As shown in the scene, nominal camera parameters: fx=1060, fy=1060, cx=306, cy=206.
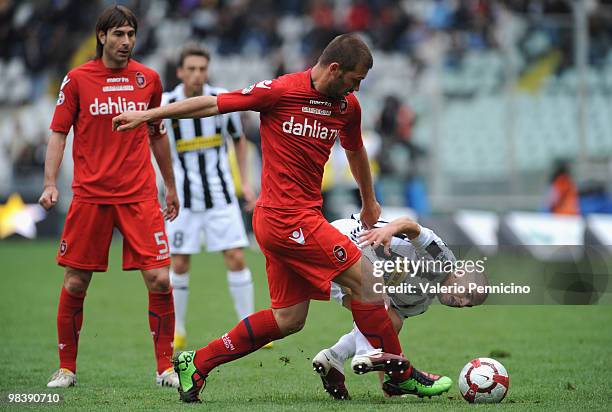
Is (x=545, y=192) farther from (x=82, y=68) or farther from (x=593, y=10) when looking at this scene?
(x=82, y=68)

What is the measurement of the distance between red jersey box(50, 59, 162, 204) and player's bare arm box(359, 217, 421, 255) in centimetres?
180

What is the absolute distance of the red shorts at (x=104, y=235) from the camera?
6863 millimetres

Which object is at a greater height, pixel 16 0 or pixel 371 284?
pixel 16 0

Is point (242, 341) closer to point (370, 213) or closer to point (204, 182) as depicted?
point (370, 213)

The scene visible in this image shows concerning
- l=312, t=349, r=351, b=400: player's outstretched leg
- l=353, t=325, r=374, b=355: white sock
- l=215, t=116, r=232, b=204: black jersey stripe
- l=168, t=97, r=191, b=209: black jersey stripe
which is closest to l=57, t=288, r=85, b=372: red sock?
l=312, t=349, r=351, b=400: player's outstretched leg

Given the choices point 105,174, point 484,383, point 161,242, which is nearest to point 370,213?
point 484,383

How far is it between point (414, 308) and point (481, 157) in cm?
1422

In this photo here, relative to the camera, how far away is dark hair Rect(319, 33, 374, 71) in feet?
19.0

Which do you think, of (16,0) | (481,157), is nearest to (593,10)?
(481,157)

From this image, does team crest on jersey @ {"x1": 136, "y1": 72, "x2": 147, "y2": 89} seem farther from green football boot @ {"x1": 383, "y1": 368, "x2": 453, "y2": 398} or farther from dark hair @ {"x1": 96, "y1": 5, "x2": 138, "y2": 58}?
green football boot @ {"x1": 383, "y1": 368, "x2": 453, "y2": 398}

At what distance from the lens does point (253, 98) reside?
5.89 metres

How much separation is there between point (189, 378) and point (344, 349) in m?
0.99

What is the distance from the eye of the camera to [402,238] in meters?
6.42

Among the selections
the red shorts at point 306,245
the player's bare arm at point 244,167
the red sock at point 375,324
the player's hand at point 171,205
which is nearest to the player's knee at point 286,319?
the red shorts at point 306,245
